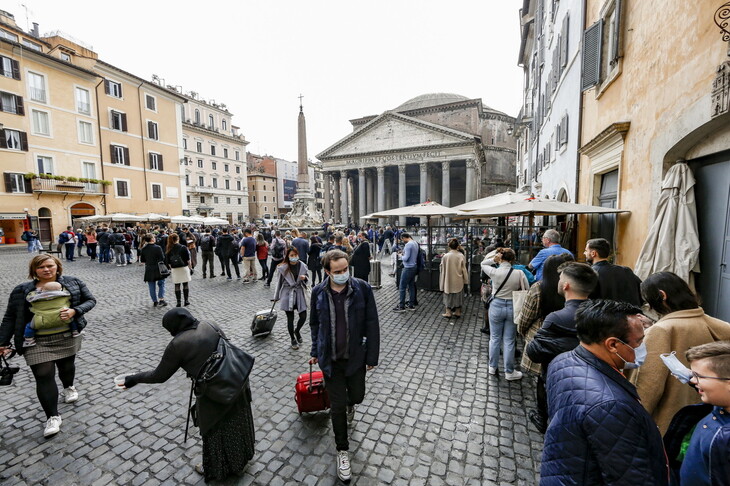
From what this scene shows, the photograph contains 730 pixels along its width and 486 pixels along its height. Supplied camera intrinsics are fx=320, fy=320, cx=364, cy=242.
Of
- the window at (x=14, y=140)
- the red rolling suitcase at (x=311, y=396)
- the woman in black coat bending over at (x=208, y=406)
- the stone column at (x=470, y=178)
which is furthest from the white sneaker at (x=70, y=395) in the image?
the stone column at (x=470, y=178)

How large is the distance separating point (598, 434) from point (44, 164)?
3172 cm

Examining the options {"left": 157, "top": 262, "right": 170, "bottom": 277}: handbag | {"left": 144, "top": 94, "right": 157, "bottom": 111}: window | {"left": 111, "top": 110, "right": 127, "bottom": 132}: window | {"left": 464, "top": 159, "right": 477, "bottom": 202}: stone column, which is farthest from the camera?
{"left": 464, "top": 159, "right": 477, "bottom": 202}: stone column

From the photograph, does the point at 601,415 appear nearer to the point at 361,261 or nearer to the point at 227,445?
the point at 227,445

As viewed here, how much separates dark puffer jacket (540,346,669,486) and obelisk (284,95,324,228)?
Answer: 913 inches

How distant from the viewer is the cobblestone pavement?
276 centimetres

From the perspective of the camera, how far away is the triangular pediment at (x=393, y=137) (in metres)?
35.7

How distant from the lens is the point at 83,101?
79.3 ft

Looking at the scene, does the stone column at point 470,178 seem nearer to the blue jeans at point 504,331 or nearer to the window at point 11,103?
the blue jeans at point 504,331

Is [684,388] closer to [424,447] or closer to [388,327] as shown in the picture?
[424,447]

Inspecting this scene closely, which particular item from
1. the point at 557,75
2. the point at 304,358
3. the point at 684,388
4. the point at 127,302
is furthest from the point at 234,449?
the point at 557,75

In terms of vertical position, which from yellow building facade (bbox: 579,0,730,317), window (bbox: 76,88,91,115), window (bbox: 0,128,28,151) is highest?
window (bbox: 76,88,91,115)

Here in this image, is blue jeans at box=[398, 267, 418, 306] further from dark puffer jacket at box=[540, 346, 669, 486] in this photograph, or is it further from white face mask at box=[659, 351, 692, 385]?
dark puffer jacket at box=[540, 346, 669, 486]

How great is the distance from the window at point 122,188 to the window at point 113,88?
6981mm

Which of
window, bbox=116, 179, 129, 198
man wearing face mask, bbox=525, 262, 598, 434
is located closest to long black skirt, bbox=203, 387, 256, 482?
man wearing face mask, bbox=525, 262, 598, 434
